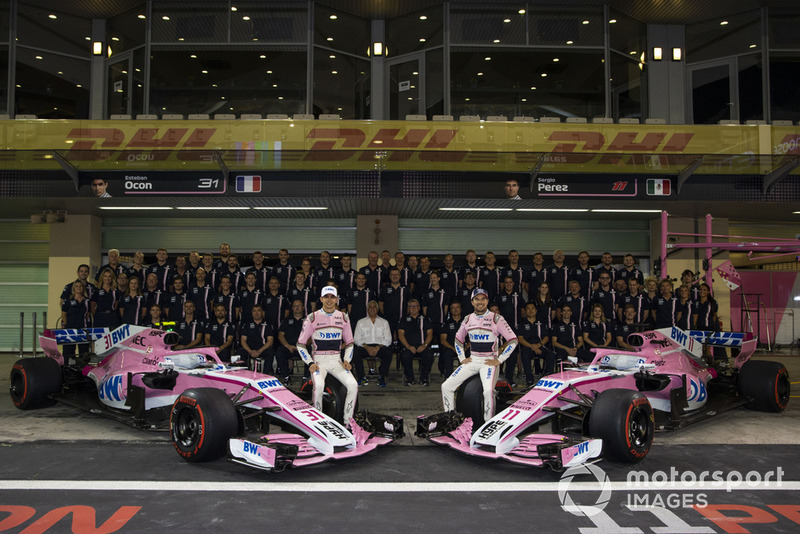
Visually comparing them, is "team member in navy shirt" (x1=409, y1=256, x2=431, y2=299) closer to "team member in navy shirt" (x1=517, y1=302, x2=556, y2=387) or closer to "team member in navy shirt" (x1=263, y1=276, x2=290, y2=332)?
"team member in navy shirt" (x1=517, y1=302, x2=556, y2=387)

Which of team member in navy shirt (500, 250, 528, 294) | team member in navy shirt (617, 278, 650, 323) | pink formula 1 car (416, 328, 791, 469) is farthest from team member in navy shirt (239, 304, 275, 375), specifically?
team member in navy shirt (617, 278, 650, 323)

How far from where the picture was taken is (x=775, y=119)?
1614 centimetres

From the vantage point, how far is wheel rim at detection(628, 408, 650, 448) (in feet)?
19.6

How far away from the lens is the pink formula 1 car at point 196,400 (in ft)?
18.9

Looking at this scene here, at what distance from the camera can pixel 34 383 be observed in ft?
27.5

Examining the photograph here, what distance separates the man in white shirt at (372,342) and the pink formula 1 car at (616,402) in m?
3.69

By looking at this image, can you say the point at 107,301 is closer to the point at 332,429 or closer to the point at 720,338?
the point at 332,429

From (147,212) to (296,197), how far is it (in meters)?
5.11

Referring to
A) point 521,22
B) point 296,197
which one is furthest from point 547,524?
point 521,22

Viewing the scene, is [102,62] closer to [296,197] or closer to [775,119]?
[296,197]

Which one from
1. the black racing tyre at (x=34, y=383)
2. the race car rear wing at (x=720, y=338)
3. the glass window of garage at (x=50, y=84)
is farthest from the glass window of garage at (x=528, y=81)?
the black racing tyre at (x=34, y=383)

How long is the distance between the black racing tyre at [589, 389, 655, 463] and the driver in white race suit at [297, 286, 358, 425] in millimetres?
2807

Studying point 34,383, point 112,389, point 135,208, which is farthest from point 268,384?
point 135,208

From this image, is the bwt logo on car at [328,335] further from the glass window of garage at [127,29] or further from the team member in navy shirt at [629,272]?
the glass window of garage at [127,29]
